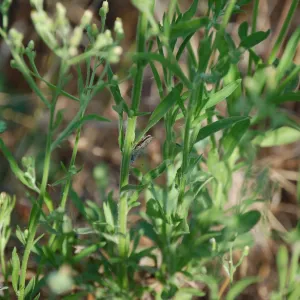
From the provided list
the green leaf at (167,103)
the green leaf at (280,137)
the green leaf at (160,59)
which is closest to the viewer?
the green leaf at (160,59)

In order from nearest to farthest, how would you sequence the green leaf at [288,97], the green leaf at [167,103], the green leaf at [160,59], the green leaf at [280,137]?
1. the green leaf at [160,59]
2. the green leaf at [167,103]
3. the green leaf at [288,97]
4. the green leaf at [280,137]

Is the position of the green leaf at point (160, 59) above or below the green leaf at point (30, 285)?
above

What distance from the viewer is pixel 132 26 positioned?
224 cm

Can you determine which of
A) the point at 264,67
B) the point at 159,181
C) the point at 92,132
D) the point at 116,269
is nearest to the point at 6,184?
the point at 92,132

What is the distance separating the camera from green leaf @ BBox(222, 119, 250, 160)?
1107mm

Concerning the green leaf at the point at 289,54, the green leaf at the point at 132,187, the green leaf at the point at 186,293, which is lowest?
the green leaf at the point at 186,293

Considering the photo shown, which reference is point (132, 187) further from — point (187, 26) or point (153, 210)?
point (187, 26)

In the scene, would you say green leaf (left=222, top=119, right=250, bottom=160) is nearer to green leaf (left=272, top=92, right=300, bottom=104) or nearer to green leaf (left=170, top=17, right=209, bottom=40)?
green leaf (left=272, top=92, right=300, bottom=104)

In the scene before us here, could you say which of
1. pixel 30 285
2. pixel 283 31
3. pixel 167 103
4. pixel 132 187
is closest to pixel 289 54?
pixel 283 31

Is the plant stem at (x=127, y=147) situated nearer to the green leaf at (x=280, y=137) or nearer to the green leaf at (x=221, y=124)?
the green leaf at (x=221, y=124)

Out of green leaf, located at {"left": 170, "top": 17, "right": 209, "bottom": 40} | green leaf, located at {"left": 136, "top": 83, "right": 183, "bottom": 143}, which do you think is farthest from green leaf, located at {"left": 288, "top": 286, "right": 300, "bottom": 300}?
green leaf, located at {"left": 170, "top": 17, "right": 209, "bottom": 40}

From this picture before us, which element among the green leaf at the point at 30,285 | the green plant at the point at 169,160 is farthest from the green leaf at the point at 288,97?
the green leaf at the point at 30,285

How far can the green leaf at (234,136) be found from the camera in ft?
3.63

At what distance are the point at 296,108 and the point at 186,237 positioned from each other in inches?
43.2
